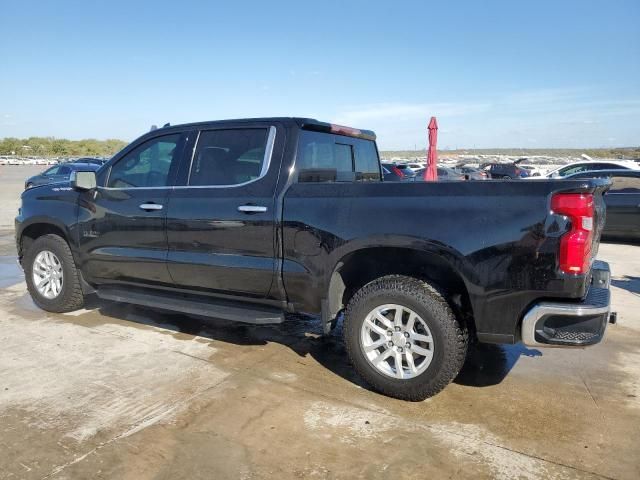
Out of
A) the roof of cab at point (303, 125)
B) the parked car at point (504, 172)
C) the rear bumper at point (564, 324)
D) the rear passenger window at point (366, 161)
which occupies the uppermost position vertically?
the roof of cab at point (303, 125)

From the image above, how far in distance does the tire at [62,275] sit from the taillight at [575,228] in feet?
14.5

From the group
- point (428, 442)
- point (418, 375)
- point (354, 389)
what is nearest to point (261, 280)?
point (354, 389)

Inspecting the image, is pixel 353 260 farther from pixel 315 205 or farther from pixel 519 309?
pixel 519 309

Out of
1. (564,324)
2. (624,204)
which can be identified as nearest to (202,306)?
(564,324)

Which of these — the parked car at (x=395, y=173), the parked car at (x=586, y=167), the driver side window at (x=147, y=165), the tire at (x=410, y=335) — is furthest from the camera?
the parked car at (x=586, y=167)

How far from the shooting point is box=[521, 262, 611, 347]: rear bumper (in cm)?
312

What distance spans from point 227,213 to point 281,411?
5.14 ft

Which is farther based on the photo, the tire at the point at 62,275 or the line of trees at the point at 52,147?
the line of trees at the point at 52,147

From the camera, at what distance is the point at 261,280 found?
4105 mm

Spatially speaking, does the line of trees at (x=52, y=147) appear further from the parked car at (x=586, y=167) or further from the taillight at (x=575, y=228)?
the taillight at (x=575, y=228)

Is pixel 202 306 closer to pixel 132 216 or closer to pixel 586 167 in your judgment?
pixel 132 216

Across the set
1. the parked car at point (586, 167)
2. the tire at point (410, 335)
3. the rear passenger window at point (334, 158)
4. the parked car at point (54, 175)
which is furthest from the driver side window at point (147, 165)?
the parked car at point (54, 175)

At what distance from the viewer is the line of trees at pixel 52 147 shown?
101250 mm

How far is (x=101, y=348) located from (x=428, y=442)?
291 cm
